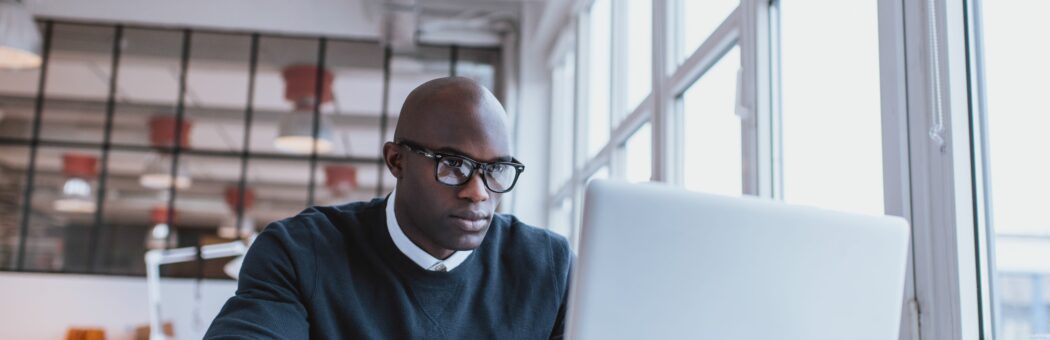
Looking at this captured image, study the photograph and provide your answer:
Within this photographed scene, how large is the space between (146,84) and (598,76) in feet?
13.6

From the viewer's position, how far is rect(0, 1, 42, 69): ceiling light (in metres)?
4.86

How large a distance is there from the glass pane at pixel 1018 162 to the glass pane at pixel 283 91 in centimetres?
655

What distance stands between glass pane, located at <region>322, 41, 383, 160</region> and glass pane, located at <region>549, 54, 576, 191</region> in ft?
5.68

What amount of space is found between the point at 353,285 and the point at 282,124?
641 centimetres

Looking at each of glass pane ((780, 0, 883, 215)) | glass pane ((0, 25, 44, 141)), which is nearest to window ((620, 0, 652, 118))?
glass pane ((780, 0, 883, 215))

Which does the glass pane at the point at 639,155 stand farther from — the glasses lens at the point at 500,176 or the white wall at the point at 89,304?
the white wall at the point at 89,304

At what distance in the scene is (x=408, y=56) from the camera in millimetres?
7785

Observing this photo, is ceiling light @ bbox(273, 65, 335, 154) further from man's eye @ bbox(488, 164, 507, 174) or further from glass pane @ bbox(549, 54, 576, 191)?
man's eye @ bbox(488, 164, 507, 174)

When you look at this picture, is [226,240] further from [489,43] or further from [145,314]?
[489,43]

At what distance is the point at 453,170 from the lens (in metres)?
1.42

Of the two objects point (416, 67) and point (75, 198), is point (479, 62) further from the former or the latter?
point (75, 198)

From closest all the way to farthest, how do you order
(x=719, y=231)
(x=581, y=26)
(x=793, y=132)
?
(x=719, y=231) → (x=793, y=132) → (x=581, y=26)

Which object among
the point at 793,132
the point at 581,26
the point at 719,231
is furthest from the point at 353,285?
the point at 581,26

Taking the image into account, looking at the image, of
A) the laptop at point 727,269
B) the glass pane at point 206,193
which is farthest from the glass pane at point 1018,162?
A: the glass pane at point 206,193
